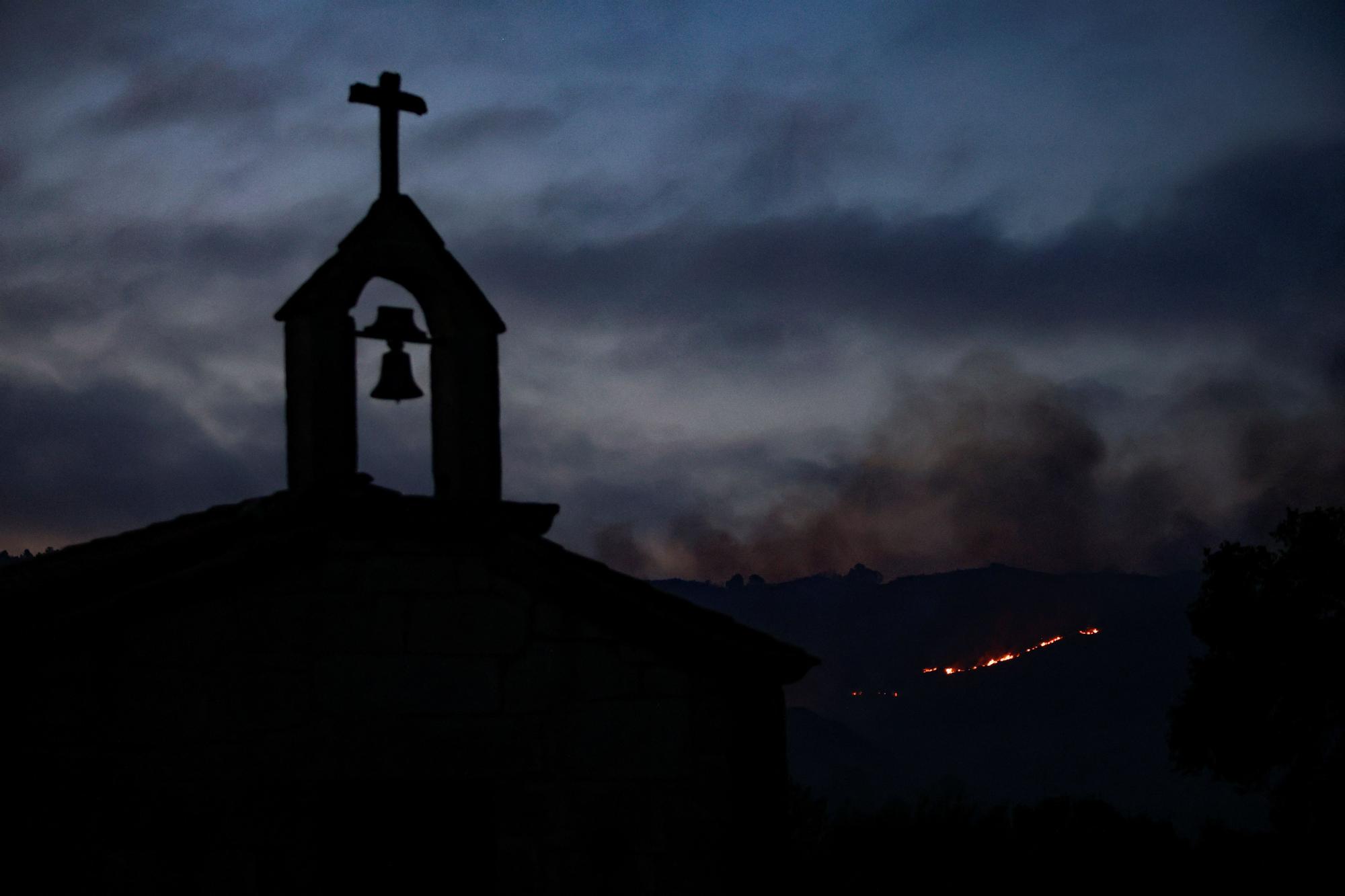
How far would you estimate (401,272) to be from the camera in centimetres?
849

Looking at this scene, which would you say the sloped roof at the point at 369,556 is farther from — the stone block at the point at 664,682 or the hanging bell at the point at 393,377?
the hanging bell at the point at 393,377

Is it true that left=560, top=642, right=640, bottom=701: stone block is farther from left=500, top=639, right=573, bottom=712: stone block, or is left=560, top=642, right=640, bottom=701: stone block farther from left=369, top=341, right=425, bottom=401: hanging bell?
left=369, top=341, right=425, bottom=401: hanging bell

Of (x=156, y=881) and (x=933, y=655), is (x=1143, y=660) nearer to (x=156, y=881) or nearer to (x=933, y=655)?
(x=933, y=655)

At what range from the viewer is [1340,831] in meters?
22.0

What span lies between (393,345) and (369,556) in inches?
64.5

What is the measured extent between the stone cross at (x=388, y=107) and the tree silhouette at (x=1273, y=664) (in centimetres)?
2045

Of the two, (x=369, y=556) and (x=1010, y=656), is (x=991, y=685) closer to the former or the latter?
(x=1010, y=656)

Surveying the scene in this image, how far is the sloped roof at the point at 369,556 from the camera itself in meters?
7.37

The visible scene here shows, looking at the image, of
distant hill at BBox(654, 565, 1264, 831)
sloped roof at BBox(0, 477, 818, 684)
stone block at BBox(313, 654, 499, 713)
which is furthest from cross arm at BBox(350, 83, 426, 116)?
distant hill at BBox(654, 565, 1264, 831)

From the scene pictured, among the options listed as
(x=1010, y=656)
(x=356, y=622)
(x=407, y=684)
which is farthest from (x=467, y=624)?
(x=1010, y=656)

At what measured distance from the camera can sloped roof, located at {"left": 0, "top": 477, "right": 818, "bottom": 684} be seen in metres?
7.37

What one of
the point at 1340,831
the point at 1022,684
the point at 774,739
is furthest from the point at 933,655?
the point at 774,739

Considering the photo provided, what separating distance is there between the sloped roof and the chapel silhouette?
0.02 meters

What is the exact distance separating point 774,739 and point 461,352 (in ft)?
10.5
